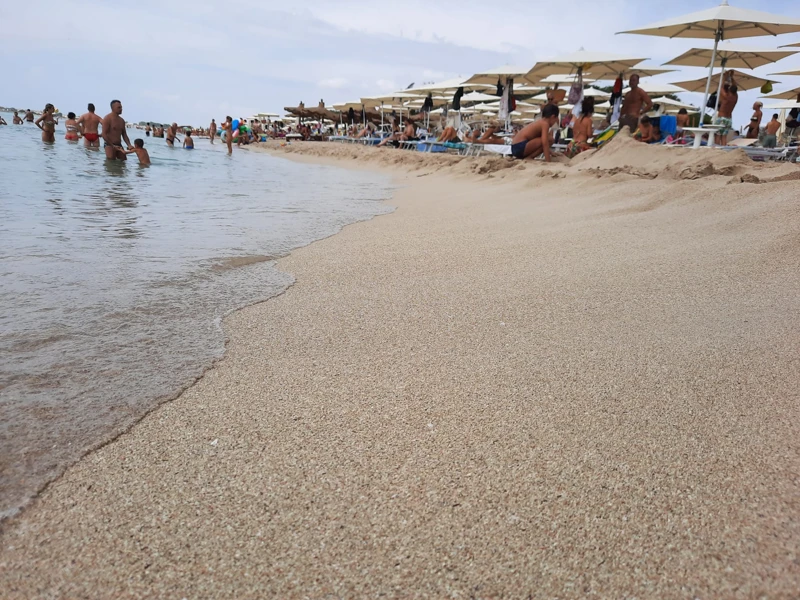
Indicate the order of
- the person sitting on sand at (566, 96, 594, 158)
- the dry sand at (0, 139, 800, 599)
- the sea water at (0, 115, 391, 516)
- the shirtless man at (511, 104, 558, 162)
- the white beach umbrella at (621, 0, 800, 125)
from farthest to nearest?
the person sitting on sand at (566, 96, 594, 158) < the shirtless man at (511, 104, 558, 162) < the white beach umbrella at (621, 0, 800, 125) < the sea water at (0, 115, 391, 516) < the dry sand at (0, 139, 800, 599)

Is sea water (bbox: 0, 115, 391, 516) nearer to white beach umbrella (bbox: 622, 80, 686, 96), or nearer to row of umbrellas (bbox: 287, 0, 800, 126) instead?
row of umbrellas (bbox: 287, 0, 800, 126)

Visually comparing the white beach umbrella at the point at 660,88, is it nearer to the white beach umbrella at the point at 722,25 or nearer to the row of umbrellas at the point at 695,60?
the row of umbrellas at the point at 695,60

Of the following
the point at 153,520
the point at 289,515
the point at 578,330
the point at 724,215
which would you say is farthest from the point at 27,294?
the point at 724,215

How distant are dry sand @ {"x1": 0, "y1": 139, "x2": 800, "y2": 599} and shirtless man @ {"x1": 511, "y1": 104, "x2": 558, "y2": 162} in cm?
620

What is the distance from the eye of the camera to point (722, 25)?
23.4 feet

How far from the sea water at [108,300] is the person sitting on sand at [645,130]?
482cm

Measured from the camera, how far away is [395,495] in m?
1.18

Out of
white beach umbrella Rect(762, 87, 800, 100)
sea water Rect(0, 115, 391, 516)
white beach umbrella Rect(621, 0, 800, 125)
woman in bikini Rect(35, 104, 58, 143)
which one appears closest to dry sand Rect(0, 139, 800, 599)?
sea water Rect(0, 115, 391, 516)

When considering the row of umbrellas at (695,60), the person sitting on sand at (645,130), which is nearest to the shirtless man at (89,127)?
the row of umbrellas at (695,60)

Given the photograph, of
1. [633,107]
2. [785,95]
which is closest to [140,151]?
[633,107]

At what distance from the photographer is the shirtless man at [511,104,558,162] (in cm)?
848

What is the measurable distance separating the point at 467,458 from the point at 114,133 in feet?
45.1

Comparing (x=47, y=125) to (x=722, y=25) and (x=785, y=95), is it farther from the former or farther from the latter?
(x=785, y=95)

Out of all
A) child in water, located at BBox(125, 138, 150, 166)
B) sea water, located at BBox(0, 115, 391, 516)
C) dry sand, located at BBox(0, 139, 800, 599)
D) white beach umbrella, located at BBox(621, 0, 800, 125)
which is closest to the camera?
dry sand, located at BBox(0, 139, 800, 599)
